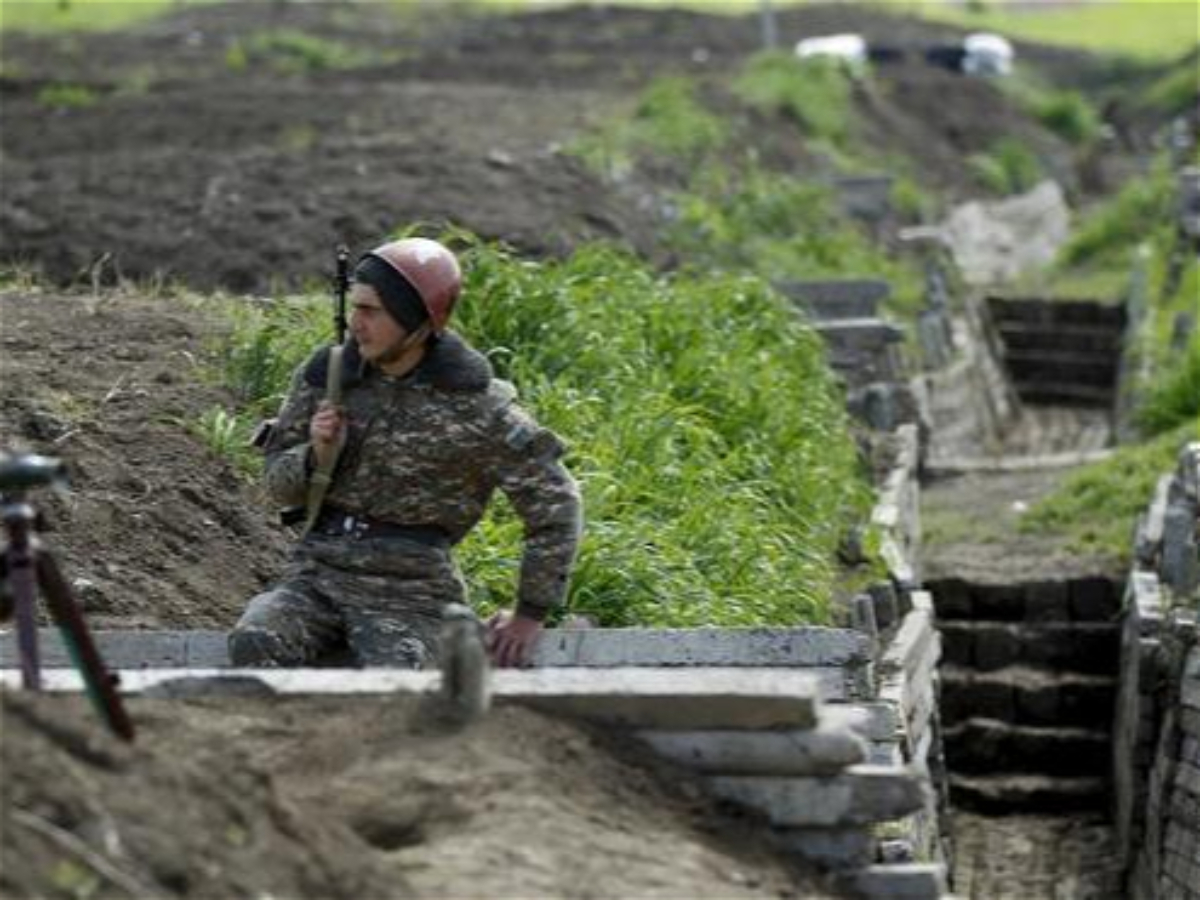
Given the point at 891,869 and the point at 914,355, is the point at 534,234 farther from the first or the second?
the point at 891,869

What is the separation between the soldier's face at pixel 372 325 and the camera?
29.9ft

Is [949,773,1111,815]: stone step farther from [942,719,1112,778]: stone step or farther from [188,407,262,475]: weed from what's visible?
[188,407,262,475]: weed

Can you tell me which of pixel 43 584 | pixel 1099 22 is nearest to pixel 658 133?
pixel 43 584

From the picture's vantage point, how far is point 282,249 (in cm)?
2073

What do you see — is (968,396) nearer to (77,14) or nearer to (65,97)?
(65,97)

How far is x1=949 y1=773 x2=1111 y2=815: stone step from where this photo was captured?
18.5 m

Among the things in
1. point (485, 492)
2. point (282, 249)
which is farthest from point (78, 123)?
point (485, 492)

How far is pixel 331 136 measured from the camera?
2764cm

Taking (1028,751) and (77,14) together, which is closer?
(1028,751)

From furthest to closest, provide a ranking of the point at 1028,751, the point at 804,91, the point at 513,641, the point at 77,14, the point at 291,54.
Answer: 1. the point at 77,14
2. the point at 291,54
3. the point at 804,91
4. the point at 1028,751
5. the point at 513,641

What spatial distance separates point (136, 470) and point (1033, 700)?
8461 millimetres

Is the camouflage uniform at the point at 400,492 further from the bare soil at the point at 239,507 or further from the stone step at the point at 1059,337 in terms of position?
the stone step at the point at 1059,337

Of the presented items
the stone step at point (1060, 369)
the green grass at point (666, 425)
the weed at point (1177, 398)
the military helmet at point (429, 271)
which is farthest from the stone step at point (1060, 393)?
the military helmet at point (429, 271)

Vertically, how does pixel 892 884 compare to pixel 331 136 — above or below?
above
